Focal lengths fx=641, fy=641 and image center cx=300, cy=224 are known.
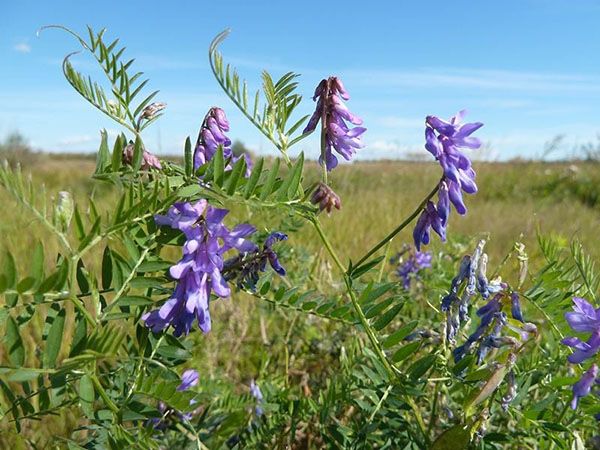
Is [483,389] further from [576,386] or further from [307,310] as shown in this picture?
[307,310]

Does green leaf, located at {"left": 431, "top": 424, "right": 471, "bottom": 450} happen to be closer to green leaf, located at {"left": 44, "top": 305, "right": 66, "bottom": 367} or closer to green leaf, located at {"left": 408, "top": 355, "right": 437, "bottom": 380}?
green leaf, located at {"left": 408, "top": 355, "right": 437, "bottom": 380}

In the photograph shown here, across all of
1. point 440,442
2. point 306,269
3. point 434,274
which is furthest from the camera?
point 306,269

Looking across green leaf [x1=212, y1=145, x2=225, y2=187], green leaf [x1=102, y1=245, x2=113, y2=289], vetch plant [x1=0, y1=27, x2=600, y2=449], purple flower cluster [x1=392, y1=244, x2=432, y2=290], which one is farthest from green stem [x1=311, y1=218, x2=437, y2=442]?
purple flower cluster [x1=392, y1=244, x2=432, y2=290]

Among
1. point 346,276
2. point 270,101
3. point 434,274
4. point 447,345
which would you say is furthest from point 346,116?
point 434,274

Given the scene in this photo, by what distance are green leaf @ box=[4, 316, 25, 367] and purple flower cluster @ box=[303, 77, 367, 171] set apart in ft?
1.29

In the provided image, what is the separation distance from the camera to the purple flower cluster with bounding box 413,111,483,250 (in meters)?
0.73

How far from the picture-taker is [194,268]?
64 centimetres

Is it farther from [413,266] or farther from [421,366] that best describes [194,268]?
[413,266]

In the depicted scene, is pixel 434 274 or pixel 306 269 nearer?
pixel 434 274

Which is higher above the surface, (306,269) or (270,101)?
(270,101)

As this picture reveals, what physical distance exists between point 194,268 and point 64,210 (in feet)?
0.45

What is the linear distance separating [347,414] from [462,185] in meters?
Result: 0.61

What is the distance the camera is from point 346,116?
0.81 meters

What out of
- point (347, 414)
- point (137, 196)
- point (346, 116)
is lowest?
point (347, 414)
